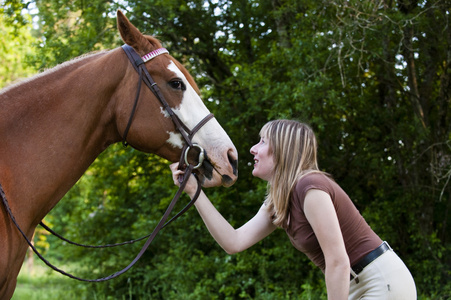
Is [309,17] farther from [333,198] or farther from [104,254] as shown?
[104,254]

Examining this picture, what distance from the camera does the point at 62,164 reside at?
2.27 metres

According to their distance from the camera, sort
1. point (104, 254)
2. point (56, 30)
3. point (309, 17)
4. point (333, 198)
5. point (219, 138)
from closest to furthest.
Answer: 1. point (333, 198)
2. point (219, 138)
3. point (309, 17)
4. point (56, 30)
5. point (104, 254)

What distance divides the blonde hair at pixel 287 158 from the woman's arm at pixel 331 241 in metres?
0.21

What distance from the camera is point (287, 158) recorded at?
7.82ft

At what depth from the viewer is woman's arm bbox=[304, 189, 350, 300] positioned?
6.67 ft

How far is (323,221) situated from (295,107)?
3931 millimetres

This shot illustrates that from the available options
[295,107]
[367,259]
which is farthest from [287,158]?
[295,107]

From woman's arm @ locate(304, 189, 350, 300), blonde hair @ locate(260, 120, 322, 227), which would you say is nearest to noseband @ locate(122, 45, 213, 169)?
blonde hair @ locate(260, 120, 322, 227)

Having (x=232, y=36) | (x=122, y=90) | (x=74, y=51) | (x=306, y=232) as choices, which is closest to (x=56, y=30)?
(x=74, y=51)

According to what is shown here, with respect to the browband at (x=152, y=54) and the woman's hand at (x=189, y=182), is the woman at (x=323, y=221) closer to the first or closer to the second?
the woman's hand at (x=189, y=182)

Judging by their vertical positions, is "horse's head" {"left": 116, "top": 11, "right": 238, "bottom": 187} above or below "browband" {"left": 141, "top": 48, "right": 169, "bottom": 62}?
below

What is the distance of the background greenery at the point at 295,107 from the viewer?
5.99m

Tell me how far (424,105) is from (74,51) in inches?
196

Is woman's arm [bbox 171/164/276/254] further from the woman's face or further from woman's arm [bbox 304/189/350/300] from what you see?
woman's arm [bbox 304/189/350/300]
